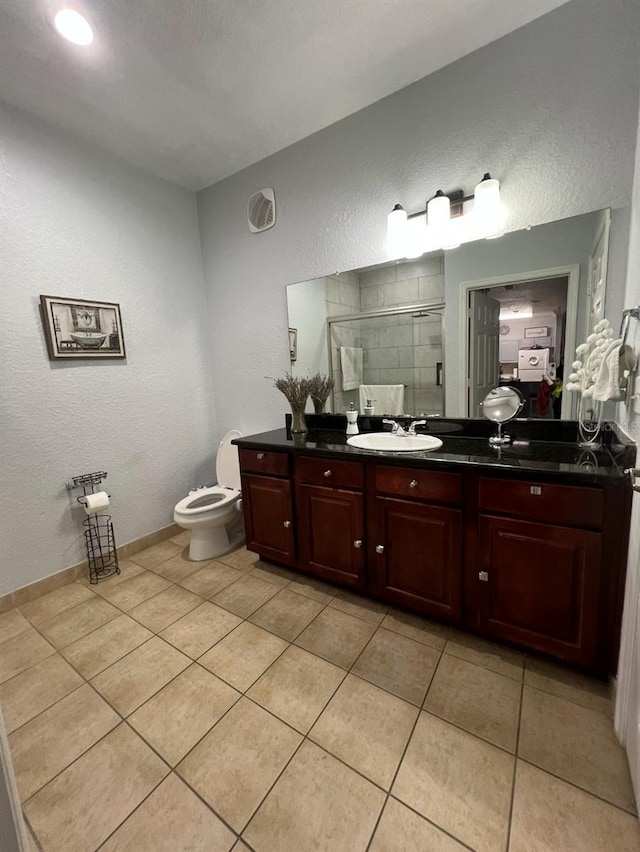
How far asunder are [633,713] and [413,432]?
129 cm

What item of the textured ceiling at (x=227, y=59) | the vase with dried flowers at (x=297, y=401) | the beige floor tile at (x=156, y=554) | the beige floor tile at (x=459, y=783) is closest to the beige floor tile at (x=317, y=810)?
the beige floor tile at (x=459, y=783)

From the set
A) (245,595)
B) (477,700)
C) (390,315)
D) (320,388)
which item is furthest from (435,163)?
(245,595)

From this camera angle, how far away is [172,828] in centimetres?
98

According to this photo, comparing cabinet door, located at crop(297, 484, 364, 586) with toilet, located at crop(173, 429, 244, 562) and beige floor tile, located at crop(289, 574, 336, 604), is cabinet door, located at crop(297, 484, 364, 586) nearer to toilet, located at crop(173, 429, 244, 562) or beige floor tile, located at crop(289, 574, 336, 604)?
beige floor tile, located at crop(289, 574, 336, 604)

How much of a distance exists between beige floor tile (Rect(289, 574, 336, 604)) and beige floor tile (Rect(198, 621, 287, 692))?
337 mm

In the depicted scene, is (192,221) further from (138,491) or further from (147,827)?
(147,827)

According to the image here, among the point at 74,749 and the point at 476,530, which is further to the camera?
the point at 476,530

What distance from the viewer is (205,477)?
2994 millimetres

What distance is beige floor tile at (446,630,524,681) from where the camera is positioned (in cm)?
144

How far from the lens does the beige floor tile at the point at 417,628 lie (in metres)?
1.60

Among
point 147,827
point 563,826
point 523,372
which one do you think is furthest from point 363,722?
point 523,372

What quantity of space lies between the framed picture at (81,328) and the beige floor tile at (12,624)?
144 cm

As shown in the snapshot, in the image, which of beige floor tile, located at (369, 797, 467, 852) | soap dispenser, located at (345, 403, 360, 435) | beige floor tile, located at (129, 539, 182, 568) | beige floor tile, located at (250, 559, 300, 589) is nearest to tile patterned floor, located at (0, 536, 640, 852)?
beige floor tile, located at (369, 797, 467, 852)

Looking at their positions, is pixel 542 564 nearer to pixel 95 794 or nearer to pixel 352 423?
pixel 352 423
